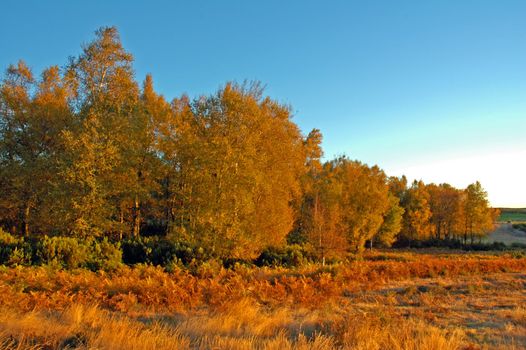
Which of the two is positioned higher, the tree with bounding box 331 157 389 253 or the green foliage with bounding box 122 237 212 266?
the tree with bounding box 331 157 389 253

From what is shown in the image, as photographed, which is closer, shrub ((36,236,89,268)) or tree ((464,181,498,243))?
shrub ((36,236,89,268))

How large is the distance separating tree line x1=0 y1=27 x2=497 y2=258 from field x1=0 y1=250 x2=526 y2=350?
400 centimetres

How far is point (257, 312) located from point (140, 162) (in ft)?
58.1

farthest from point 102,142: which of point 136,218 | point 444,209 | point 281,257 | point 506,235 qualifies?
point 506,235

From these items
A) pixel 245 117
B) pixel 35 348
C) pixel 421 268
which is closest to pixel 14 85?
pixel 245 117

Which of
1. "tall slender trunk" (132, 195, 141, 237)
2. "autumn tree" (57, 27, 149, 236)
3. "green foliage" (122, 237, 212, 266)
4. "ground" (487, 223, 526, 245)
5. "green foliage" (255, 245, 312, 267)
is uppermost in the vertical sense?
"autumn tree" (57, 27, 149, 236)

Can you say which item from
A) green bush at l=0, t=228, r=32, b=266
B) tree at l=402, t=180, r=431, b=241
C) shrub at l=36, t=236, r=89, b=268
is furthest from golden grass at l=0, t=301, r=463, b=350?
tree at l=402, t=180, r=431, b=241

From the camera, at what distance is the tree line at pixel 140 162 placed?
17656 millimetres

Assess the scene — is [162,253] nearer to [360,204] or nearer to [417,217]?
[360,204]

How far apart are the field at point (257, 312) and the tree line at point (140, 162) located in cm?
400

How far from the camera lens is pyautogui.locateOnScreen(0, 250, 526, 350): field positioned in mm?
4945

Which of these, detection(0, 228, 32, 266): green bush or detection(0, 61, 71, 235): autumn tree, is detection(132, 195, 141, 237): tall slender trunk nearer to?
detection(0, 61, 71, 235): autumn tree

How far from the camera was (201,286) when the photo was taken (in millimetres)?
11188

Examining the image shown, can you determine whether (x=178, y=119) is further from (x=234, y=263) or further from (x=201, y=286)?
(x=201, y=286)
